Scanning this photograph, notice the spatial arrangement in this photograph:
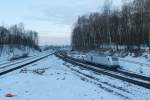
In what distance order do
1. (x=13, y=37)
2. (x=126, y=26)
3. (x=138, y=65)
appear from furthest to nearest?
(x=13, y=37) → (x=126, y=26) → (x=138, y=65)

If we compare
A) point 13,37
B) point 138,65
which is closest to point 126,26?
point 138,65

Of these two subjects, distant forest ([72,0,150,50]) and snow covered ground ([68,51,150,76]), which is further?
distant forest ([72,0,150,50])

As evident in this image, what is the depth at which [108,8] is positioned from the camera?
72.6 metres

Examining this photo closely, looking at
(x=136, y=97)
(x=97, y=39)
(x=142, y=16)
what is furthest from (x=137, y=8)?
(x=136, y=97)

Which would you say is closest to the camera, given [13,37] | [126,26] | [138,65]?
[138,65]

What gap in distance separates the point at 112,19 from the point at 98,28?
40.5 feet

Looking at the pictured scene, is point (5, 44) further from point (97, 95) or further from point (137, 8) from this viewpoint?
point (97, 95)

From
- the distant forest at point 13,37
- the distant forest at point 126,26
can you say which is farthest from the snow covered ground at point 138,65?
the distant forest at point 13,37

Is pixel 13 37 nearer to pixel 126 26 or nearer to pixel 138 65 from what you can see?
pixel 126 26

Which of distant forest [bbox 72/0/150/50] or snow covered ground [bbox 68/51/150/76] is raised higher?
distant forest [bbox 72/0/150/50]

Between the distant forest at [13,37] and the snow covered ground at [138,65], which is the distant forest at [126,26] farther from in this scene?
the distant forest at [13,37]

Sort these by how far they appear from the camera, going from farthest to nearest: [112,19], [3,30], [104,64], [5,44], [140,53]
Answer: [5,44] < [3,30] < [112,19] < [140,53] < [104,64]

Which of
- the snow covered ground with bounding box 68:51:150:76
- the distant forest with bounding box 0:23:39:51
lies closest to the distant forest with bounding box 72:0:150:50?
the snow covered ground with bounding box 68:51:150:76

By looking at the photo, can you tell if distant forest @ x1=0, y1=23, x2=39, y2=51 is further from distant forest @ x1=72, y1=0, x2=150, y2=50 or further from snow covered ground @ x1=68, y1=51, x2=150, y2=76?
snow covered ground @ x1=68, y1=51, x2=150, y2=76
